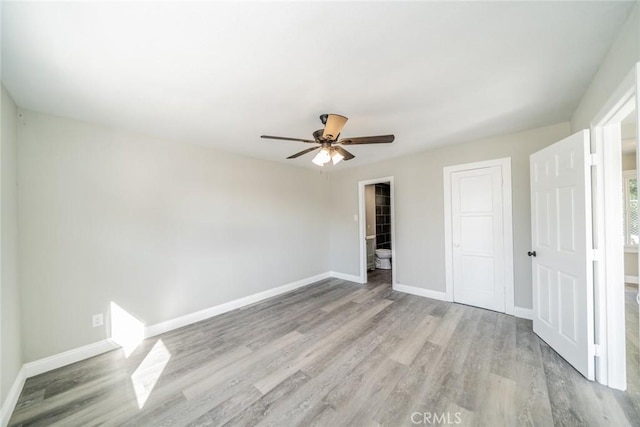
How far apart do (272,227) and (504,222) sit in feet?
11.3

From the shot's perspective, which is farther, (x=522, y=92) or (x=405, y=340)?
(x=405, y=340)

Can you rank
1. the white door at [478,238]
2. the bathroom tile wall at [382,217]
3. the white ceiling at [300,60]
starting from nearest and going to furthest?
the white ceiling at [300,60], the white door at [478,238], the bathroom tile wall at [382,217]

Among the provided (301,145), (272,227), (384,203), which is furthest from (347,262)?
(301,145)

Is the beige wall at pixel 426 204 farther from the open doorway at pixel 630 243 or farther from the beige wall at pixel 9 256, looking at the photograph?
the beige wall at pixel 9 256

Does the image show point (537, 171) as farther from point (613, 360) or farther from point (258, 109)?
point (258, 109)

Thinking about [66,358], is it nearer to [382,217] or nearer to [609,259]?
[609,259]

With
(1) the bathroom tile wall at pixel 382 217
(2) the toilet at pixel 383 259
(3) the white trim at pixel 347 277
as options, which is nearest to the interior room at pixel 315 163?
(3) the white trim at pixel 347 277

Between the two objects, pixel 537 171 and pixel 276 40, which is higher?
pixel 276 40

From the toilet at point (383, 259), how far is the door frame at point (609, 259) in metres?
3.78

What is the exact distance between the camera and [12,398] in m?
1.71

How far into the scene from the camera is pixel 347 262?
483 cm

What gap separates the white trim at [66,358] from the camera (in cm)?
203

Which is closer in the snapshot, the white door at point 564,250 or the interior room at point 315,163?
the interior room at point 315,163

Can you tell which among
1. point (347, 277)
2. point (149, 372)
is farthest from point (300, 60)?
point (347, 277)
